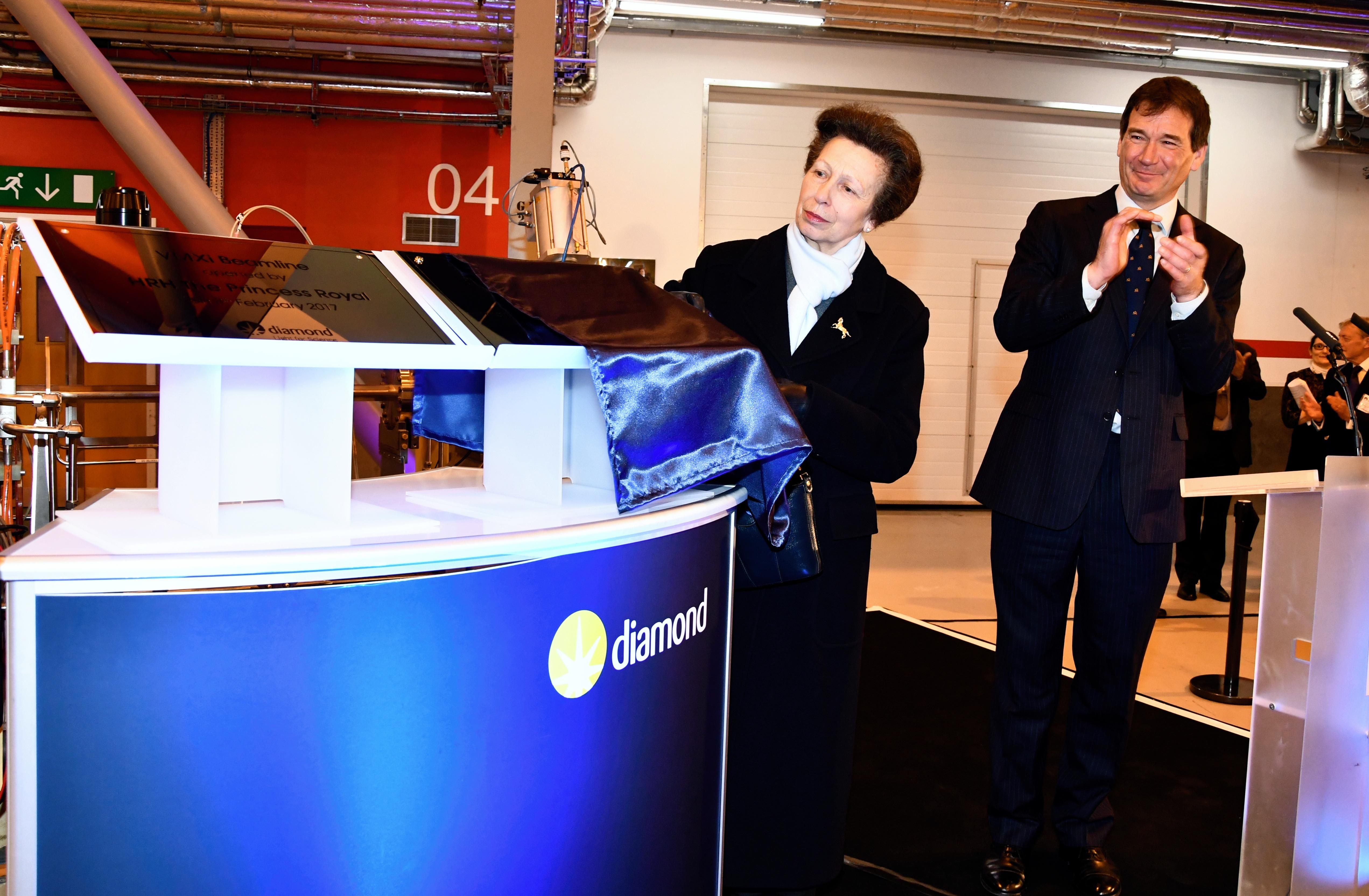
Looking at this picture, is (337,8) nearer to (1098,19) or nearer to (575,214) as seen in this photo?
(575,214)

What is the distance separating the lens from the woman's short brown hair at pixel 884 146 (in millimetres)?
1794

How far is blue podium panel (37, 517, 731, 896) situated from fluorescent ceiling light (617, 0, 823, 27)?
628 centimetres

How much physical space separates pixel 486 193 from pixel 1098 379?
6.09m

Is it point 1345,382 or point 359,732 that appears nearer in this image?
point 359,732

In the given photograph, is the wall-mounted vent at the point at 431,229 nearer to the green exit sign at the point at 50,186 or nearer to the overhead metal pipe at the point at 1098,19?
the green exit sign at the point at 50,186

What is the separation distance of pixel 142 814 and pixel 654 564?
563 millimetres

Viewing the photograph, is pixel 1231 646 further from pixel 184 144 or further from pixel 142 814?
pixel 184 144

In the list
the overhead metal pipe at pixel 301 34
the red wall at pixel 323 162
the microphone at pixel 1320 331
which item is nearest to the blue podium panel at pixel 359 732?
the microphone at pixel 1320 331

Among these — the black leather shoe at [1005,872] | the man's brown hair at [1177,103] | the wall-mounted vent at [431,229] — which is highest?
the wall-mounted vent at [431,229]

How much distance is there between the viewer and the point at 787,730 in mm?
1704

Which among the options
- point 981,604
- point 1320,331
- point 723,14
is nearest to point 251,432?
point 1320,331

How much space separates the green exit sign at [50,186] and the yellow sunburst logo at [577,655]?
7.12 meters

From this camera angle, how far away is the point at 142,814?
3.02 ft

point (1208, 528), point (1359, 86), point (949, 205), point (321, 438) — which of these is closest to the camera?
point (321, 438)
